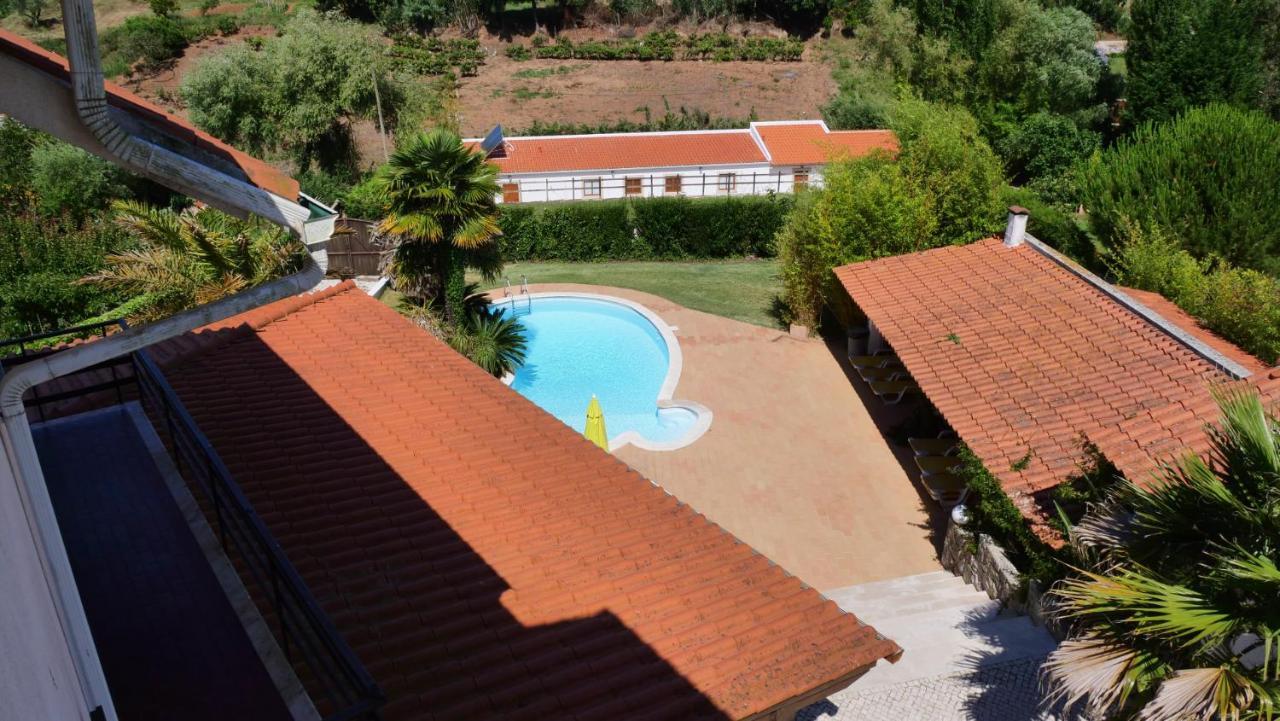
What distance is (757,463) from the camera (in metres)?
16.9

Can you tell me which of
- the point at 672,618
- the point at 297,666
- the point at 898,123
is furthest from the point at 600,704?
the point at 898,123

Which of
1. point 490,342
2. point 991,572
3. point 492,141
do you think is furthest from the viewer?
point 492,141

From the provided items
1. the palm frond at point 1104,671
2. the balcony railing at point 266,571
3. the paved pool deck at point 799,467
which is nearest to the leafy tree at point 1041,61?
the paved pool deck at point 799,467

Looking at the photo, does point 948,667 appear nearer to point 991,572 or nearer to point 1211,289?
point 991,572

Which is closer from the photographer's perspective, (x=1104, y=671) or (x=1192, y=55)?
(x=1104, y=671)

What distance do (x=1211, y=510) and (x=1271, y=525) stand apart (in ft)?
1.63

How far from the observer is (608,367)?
Answer: 23.0m

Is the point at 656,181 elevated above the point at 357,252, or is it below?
below

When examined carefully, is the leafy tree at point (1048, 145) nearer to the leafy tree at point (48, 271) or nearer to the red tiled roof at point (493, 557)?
the red tiled roof at point (493, 557)

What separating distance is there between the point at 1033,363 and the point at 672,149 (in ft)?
85.2

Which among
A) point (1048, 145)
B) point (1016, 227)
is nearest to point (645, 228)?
point (1016, 227)

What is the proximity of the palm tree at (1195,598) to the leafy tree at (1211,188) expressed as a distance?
56.5ft

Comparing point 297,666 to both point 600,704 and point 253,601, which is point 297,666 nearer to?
point 253,601

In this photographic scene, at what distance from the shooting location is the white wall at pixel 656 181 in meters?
36.7
